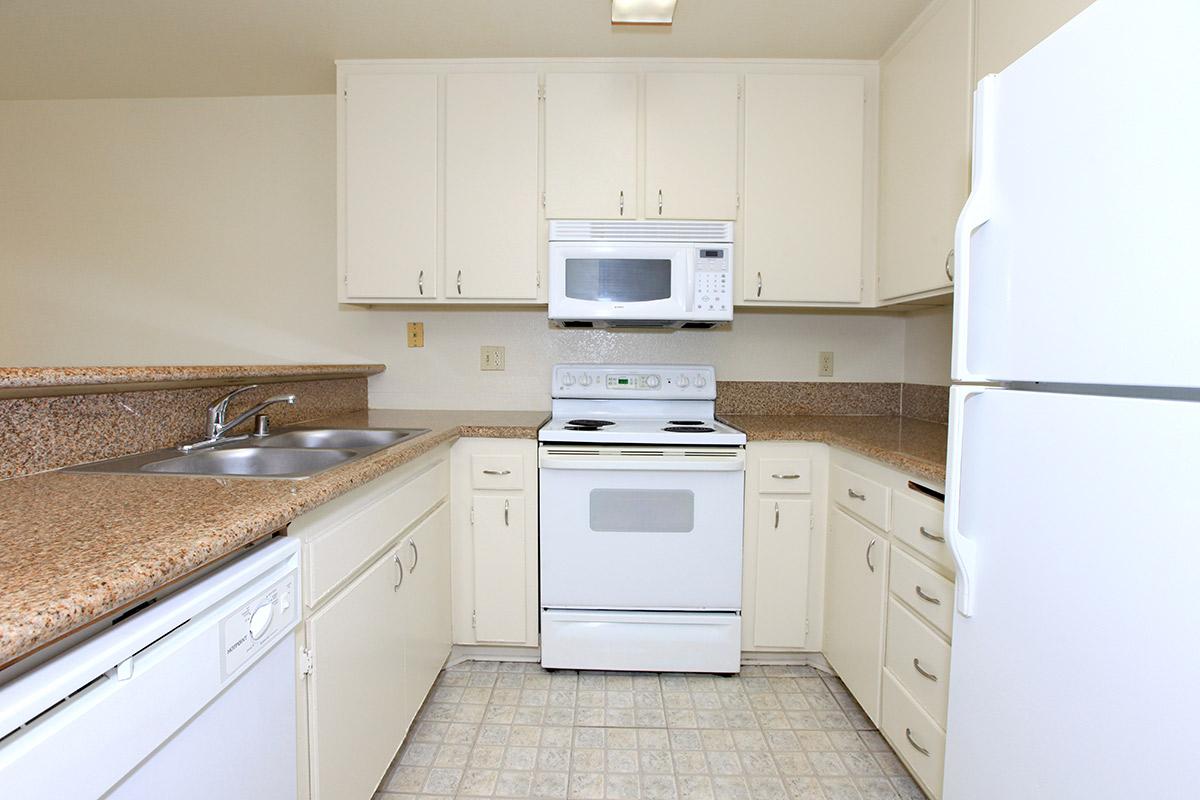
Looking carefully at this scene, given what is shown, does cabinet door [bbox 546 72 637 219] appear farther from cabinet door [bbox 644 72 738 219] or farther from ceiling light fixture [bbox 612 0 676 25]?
ceiling light fixture [bbox 612 0 676 25]


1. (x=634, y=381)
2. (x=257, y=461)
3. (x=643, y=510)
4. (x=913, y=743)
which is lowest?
(x=913, y=743)

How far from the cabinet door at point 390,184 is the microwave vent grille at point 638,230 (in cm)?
54

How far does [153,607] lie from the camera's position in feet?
2.22

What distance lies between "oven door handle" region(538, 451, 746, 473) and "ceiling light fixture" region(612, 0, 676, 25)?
1388 mm

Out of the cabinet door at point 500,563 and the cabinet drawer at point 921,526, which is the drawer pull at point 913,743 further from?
the cabinet door at point 500,563

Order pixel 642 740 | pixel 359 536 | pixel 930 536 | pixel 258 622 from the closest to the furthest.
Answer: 1. pixel 258 622
2. pixel 359 536
3. pixel 930 536
4. pixel 642 740

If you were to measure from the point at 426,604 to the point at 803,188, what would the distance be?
204cm

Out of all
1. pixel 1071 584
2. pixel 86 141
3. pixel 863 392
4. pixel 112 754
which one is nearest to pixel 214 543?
pixel 112 754

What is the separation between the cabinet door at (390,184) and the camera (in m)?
2.20

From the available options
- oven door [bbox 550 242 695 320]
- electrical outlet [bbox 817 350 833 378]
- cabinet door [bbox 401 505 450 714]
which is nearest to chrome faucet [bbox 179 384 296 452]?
cabinet door [bbox 401 505 450 714]

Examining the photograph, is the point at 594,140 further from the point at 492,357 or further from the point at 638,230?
the point at 492,357

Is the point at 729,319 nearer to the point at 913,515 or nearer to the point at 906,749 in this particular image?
the point at 913,515

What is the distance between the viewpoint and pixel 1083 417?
0.73 meters

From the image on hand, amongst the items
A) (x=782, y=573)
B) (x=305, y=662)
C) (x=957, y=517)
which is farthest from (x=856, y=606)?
(x=305, y=662)
